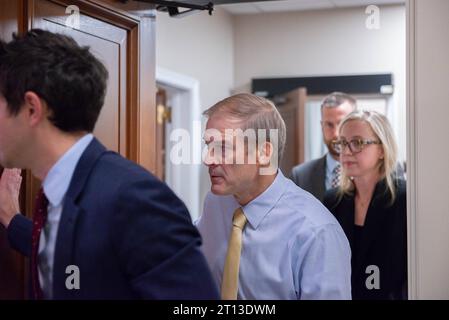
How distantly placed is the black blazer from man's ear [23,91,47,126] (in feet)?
2.50

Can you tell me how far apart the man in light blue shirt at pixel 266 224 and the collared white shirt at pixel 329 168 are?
0.55 metres

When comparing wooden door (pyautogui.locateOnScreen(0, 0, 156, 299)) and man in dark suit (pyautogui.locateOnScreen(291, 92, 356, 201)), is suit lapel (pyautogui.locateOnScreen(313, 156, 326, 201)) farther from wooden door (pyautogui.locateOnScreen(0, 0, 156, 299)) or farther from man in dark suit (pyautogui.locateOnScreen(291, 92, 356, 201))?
wooden door (pyautogui.locateOnScreen(0, 0, 156, 299))

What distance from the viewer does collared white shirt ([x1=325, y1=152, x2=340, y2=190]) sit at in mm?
1629

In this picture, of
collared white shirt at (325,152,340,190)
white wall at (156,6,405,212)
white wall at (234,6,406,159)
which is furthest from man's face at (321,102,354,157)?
white wall at (234,6,406,159)

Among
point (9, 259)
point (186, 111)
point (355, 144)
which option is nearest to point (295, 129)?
point (186, 111)

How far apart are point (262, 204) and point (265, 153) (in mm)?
83

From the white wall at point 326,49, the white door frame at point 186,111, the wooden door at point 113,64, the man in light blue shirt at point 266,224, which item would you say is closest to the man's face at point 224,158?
the man in light blue shirt at point 266,224

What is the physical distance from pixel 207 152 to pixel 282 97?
1.99 m

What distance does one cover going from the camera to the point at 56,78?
75 cm

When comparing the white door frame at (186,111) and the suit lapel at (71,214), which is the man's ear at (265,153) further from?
the white door frame at (186,111)

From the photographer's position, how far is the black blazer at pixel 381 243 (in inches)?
49.6

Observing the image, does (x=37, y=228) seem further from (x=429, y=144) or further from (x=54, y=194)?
(x=429, y=144)

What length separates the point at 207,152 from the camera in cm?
102

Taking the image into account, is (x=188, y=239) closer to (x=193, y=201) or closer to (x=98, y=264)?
(x=98, y=264)
